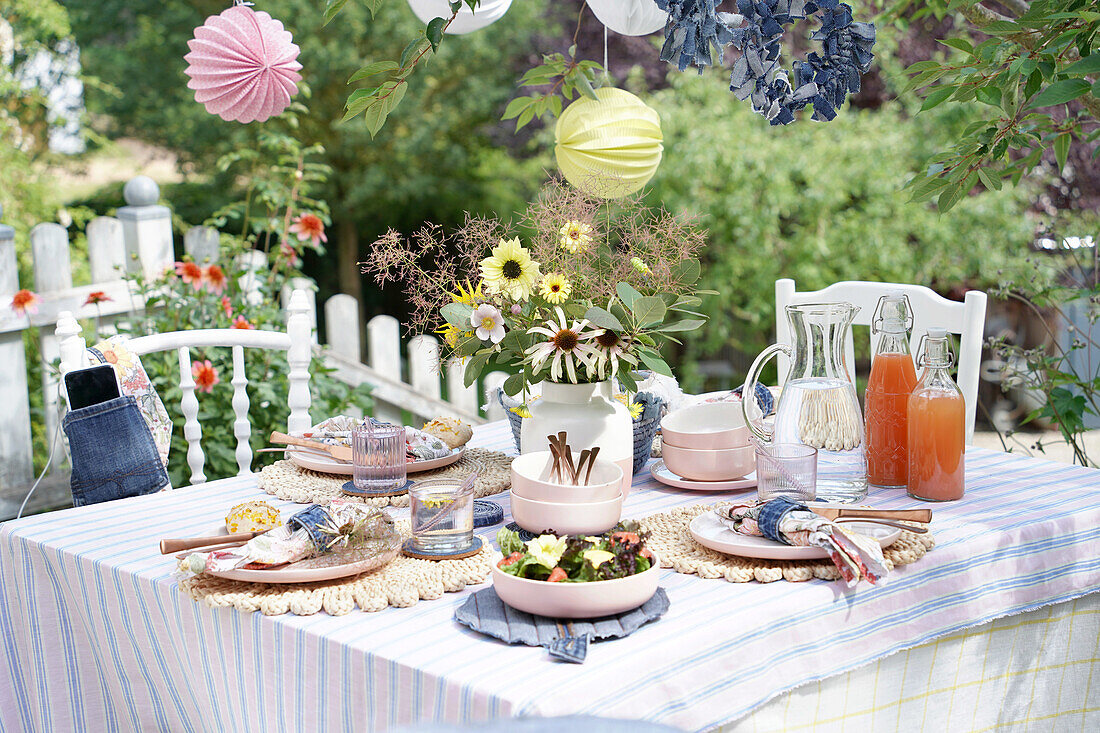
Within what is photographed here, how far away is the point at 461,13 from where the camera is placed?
7.07 ft

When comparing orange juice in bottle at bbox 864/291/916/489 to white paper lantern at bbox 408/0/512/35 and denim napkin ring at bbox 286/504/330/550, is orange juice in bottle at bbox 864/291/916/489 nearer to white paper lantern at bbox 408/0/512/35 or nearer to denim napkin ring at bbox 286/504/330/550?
denim napkin ring at bbox 286/504/330/550

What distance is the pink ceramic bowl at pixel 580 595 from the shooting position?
44.8 inches

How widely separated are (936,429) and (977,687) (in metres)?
0.36

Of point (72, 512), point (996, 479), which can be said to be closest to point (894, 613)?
point (996, 479)

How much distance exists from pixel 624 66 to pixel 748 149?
1403 millimetres

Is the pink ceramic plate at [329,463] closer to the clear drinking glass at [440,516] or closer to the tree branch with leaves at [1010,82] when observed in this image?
the clear drinking glass at [440,516]

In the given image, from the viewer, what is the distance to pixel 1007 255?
212 inches

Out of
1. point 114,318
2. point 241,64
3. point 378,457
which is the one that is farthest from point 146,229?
point 378,457

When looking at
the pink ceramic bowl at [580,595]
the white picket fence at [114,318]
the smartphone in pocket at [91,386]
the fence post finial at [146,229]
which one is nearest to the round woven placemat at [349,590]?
the pink ceramic bowl at [580,595]

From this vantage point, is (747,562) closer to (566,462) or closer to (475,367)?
(566,462)

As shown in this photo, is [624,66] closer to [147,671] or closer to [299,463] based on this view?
[299,463]

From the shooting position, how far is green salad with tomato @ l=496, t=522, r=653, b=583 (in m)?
1.17

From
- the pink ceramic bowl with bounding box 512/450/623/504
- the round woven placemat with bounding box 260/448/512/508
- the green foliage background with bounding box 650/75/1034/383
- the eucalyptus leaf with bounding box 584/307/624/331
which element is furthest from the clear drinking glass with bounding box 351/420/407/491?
the green foliage background with bounding box 650/75/1034/383

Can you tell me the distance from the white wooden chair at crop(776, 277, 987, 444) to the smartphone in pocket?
127 centimetres
